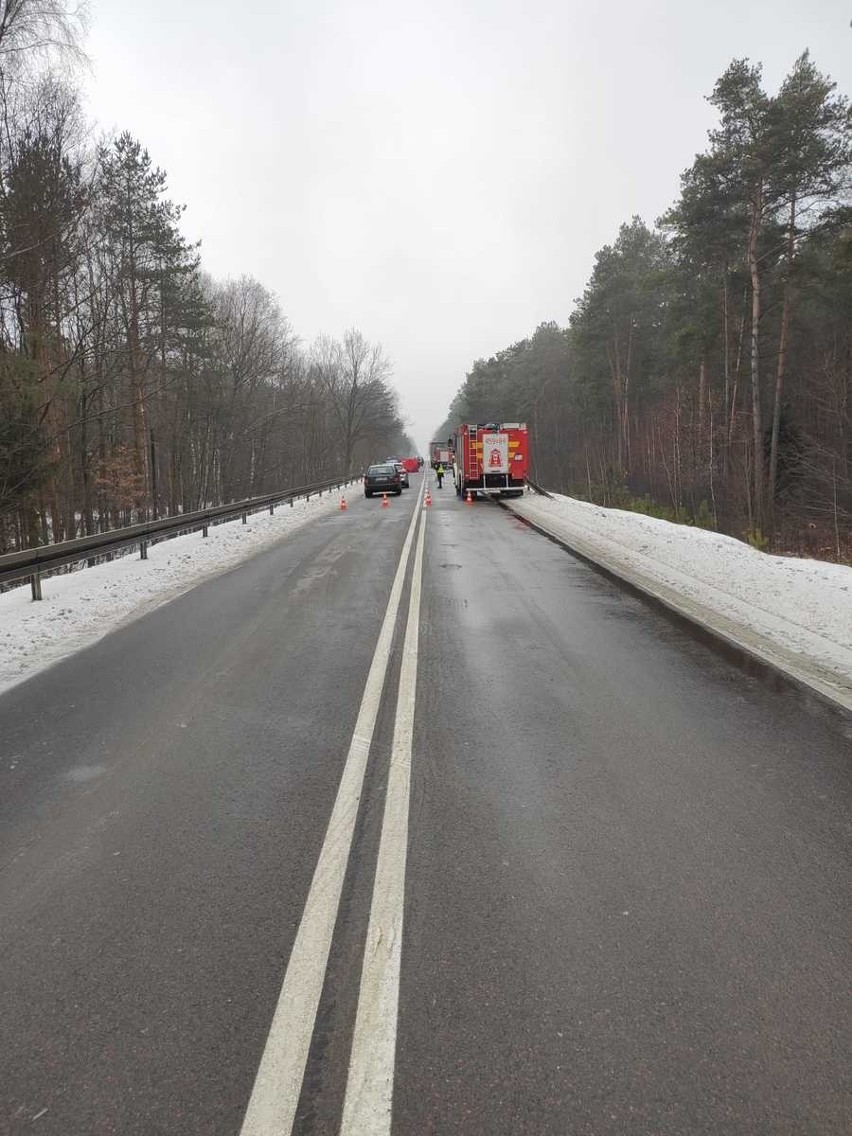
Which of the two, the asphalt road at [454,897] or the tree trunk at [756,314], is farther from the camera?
the tree trunk at [756,314]

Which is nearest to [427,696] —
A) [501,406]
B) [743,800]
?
[743,800]

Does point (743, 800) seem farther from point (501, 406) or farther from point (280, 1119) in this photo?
point (501, 406)

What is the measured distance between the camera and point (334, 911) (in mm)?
2844

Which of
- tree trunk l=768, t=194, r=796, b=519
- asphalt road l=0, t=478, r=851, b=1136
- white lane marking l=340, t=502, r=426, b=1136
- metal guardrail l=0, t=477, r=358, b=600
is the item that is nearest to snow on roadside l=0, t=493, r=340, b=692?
metal guardrail l=0, t=477, r=358, b=600

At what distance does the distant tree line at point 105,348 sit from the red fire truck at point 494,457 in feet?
41.0

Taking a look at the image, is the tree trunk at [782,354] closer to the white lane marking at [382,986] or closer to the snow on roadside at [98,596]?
the snow on roadside at [98,596]

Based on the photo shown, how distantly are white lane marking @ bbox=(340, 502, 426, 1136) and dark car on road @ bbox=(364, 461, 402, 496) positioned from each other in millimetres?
32351

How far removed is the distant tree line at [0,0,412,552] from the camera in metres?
14.0

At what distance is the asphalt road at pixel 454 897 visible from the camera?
204 centimetres

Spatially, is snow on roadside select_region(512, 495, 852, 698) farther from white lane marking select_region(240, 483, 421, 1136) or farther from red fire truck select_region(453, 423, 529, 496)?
red fire truck select_region(453, 423, 529, 496)

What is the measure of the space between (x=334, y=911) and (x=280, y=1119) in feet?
Result: 3.03

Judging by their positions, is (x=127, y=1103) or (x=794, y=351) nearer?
(x=127, y=1103)

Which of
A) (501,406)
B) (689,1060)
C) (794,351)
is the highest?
(501,406)

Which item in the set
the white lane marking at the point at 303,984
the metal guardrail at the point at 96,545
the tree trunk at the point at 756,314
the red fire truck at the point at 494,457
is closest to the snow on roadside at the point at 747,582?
the white lane marking at the point at 303,984
